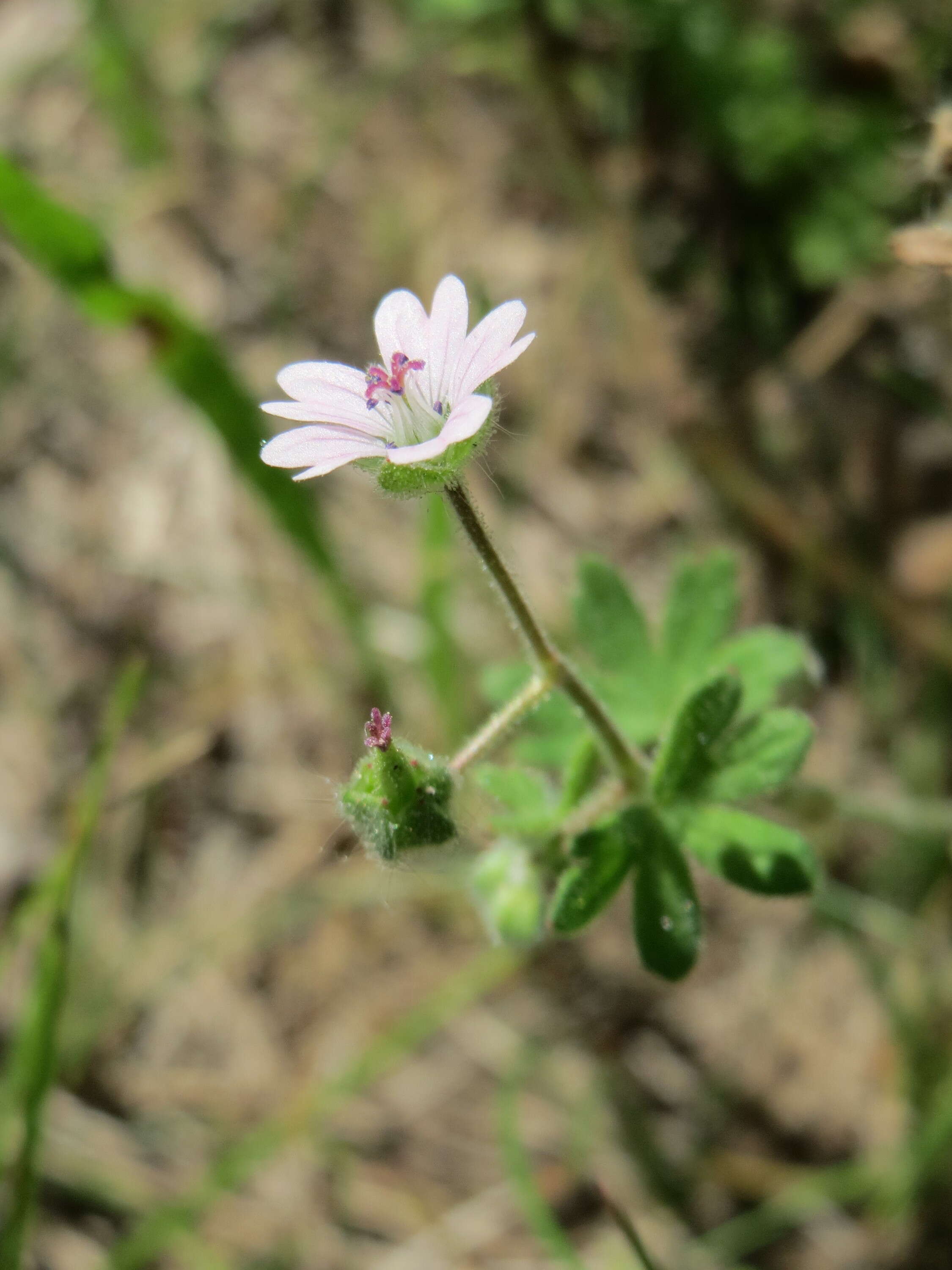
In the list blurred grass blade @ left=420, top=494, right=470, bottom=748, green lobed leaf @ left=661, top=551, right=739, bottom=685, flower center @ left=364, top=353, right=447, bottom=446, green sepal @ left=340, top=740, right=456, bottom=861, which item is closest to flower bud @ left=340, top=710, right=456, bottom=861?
green sepal @ left=340, top=740, right=456, bottom=861

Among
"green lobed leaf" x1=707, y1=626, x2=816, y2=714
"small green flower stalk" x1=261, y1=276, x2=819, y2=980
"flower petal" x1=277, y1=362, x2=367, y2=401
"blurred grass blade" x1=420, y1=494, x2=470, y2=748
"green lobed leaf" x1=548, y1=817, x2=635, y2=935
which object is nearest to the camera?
"small green flower stalk" x1=261, y1=276, x2=819, y2=980

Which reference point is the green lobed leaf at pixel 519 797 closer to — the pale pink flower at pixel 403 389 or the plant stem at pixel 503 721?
the plant stem at pixel 503 721

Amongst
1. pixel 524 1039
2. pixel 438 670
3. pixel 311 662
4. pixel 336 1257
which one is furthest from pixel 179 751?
pixel 336 1257

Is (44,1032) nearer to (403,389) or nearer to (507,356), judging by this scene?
(403,389)

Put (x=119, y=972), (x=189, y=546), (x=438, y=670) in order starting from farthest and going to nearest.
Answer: (x=189, y=546) < (x=119, y=972) < (x=438, y=670)

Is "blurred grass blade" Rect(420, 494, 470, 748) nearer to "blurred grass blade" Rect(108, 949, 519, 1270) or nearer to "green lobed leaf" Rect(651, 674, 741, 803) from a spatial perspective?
"blurred grass blade" Rect(108, 949, 519, 1270)

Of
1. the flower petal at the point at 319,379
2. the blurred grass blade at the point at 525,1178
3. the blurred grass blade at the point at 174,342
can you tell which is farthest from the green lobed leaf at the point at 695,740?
the blurred grass blade at the point at 174,342

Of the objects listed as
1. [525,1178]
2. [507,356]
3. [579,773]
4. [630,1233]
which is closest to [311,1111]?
[525,1178]

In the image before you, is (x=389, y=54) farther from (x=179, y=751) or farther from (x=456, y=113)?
(x=179, y=751)
